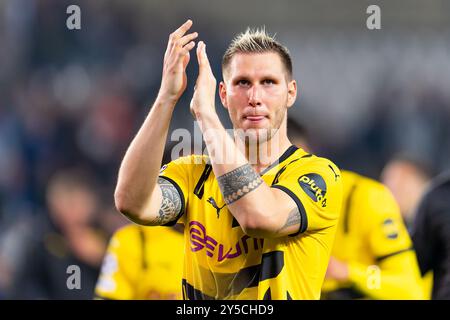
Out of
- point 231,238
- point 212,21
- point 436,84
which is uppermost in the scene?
point 212,21

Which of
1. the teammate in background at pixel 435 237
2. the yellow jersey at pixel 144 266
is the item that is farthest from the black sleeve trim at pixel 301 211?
the teammate in background at pixel 435 237

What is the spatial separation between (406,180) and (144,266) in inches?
103

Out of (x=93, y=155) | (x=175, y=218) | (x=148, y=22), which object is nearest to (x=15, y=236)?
(x=93, y=155)

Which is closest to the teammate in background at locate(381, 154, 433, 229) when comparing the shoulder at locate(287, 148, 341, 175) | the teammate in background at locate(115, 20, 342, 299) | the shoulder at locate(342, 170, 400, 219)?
the shoulder at locate(342, 170, 400, 219)

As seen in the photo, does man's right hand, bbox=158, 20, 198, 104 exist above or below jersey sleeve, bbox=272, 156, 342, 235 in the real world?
above

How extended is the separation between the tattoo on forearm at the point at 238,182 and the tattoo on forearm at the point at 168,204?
0.33m

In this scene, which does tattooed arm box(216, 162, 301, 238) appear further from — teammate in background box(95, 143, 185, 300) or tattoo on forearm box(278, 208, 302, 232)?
teammate in background box(95, 143, 185, 300)

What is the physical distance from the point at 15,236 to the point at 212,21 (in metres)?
2.80

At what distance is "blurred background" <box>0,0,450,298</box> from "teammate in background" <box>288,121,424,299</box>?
1.25 m

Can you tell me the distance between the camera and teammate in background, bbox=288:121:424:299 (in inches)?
226

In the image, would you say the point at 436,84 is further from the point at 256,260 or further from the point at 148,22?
the point at 256,260

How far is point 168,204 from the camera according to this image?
312 centimetres

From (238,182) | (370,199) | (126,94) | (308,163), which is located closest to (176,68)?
(238,182)

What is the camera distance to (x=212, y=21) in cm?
794
